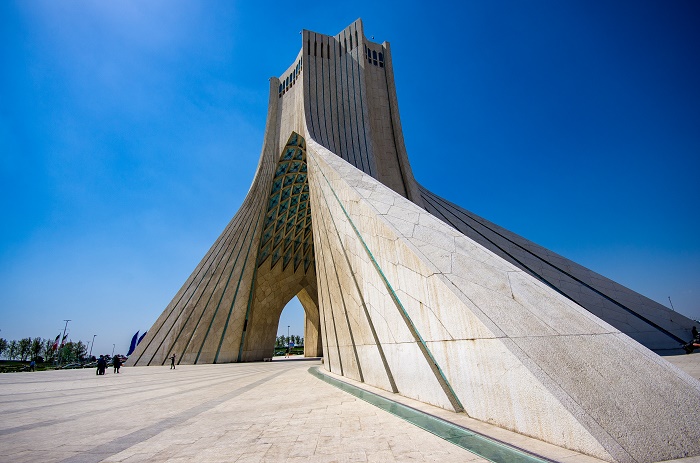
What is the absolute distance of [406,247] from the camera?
3428 millimetres

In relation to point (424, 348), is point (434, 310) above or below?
above

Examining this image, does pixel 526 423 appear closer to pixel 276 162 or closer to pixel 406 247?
pixel 406 247

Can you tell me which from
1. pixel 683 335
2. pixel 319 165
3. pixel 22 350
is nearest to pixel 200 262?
pixel 319 165

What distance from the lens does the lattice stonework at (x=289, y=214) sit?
14.4 meters

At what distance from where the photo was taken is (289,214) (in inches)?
663

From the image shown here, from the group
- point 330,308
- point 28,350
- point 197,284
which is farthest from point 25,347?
point 330,308

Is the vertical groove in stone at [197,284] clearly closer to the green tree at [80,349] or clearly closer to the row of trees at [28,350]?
the row of trees at [28,350]

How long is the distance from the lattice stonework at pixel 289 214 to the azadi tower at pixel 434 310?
0.46 meters

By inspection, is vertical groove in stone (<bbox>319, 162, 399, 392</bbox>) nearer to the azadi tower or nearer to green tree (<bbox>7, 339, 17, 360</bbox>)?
the azadi tower

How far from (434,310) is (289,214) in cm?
1460

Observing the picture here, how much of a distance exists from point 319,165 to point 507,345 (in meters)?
6.57

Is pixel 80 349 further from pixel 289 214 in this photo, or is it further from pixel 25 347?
pixel 289 214

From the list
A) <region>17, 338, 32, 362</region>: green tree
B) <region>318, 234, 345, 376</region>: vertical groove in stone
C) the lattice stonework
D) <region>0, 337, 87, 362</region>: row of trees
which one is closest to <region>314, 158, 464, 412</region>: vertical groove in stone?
<region>318, 234, 345, 376</region>: vertical groove in stone

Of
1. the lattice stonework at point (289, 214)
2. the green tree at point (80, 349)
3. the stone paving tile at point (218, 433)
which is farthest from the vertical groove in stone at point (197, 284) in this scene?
the green tree at point (80, 349)
